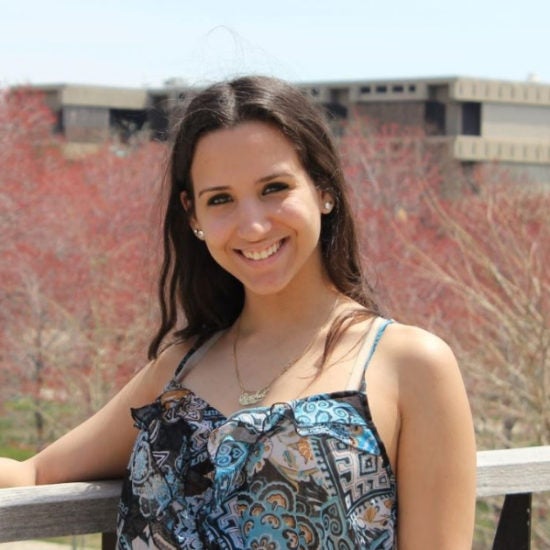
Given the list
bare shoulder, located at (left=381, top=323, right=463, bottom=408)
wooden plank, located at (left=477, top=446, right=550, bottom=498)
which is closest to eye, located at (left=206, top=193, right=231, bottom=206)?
bare shoulder, located at (left=381, top=323, right=463, bottom=408)

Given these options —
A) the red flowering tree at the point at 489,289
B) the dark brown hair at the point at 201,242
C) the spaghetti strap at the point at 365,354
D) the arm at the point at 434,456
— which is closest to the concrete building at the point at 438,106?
the red flowering tree at the point at 489,289

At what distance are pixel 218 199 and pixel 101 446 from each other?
555mm

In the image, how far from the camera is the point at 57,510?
77.9 inches

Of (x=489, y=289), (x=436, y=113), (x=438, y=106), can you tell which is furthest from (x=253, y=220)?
(x=438, y=106)

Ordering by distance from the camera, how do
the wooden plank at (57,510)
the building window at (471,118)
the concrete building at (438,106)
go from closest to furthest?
the wooden plank at (57,510) < the concrete building at (438,106) < the building window at (471,118)

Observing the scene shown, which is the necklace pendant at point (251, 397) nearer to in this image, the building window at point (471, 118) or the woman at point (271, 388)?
the woman at point (271, 388)

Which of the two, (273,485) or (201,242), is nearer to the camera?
(273,485)

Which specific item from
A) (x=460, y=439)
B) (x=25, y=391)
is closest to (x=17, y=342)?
(x=25, y=391)

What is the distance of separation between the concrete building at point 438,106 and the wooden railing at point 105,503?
20.7m

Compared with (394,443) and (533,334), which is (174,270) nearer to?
(394,443)

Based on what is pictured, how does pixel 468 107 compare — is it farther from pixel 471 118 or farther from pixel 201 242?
pixel 201 242

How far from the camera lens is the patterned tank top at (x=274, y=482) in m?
1.83

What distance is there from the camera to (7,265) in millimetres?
9688

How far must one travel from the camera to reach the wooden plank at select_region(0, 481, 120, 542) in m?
1.93
